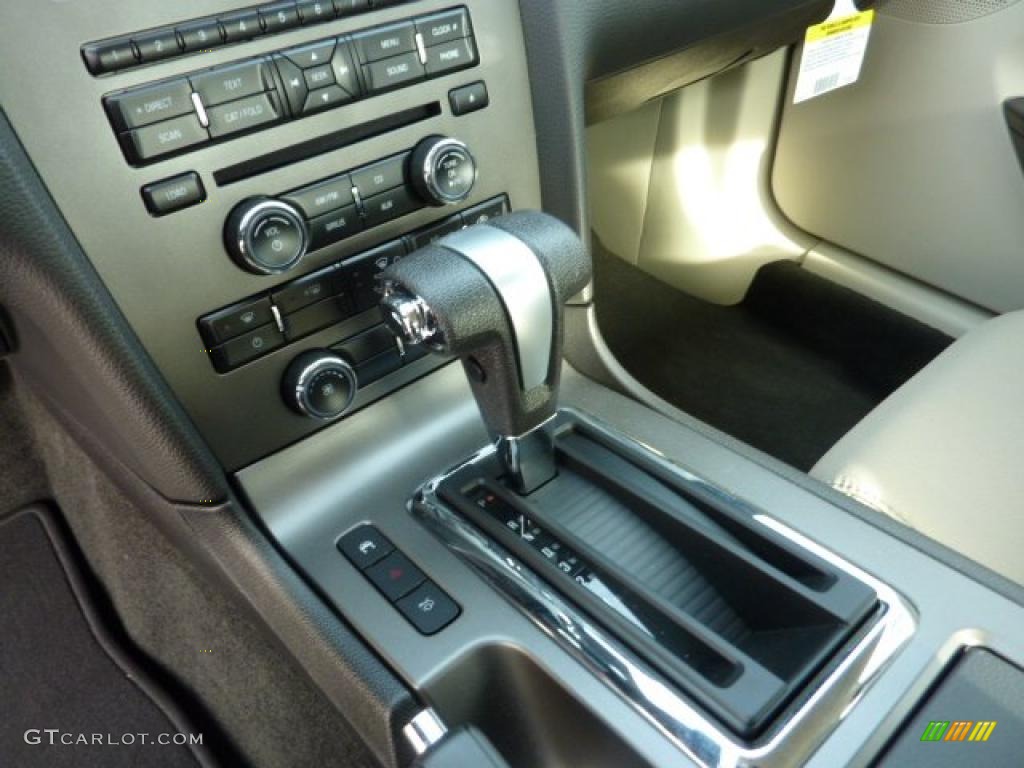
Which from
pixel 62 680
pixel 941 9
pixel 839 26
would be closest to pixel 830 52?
pixel 839 26

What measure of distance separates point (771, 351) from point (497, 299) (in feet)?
3.63

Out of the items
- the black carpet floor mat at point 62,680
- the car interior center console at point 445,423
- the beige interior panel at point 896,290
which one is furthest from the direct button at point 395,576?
Answer: the beige interior panel at point 896,290

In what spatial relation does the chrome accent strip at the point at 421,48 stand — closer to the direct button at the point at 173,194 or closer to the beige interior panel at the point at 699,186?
the direct button at the point at 173,194

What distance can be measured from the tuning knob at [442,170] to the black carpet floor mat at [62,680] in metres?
0.76

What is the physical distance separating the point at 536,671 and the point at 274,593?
206mm

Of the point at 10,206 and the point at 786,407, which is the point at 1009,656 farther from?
the point at 786,407

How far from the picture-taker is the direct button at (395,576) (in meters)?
0.57

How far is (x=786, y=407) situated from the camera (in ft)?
4.53

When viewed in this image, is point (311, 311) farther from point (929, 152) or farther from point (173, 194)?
point (929, 152)

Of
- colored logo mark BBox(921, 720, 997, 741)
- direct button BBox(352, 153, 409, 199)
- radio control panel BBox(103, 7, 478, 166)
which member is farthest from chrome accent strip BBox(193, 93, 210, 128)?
colored logo mark BBox(921, 720, 997, 741)

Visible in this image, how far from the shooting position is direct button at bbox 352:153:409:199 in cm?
58

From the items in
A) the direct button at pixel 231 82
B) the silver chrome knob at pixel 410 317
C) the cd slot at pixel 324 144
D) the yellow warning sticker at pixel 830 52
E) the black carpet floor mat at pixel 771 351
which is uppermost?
the direct button at pixel 231 82

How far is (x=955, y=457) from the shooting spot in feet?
2.58

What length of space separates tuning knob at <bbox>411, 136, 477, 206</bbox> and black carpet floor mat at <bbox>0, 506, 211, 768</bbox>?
0.76 meters
